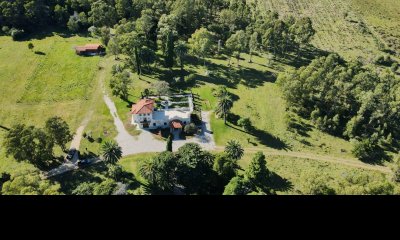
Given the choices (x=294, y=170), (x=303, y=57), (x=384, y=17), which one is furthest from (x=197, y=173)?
(x=384, y=17)

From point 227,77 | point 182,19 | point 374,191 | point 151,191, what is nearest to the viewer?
point 374,191

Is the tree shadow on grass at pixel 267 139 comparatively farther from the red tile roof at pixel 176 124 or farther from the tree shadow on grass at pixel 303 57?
the tree shadow on grass at pixel 303 57

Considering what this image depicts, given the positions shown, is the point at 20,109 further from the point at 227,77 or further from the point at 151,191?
the point at 227,77

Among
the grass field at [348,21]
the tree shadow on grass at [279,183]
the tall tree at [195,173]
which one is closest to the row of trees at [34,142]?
the tall tree at [195,173]

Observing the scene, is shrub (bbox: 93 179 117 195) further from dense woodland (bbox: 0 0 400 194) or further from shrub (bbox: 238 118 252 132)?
shrub (bbox: 238 118 252 132)

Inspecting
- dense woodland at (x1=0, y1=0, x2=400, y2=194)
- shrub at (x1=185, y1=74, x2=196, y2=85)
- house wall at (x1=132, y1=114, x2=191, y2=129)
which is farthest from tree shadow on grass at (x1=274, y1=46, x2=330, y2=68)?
house wall at (x1=132, y1=114, x2=191, y2=129)
